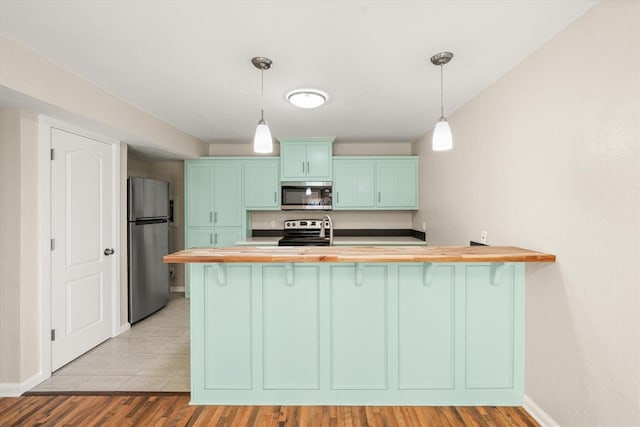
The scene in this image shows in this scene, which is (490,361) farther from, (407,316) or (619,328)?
(619,328)

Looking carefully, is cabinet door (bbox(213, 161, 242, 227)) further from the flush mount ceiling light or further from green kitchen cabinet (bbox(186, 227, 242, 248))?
the flush mount ceiling light

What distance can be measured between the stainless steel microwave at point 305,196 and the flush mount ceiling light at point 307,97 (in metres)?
1.88

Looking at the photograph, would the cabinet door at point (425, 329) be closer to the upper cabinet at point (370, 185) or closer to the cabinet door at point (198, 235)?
the upper cabinet at point (370, 185)

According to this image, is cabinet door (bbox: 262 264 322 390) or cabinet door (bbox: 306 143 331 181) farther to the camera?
cabinet door (bbox: 306 143 331 181)

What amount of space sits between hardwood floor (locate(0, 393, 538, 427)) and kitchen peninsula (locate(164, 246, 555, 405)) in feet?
0.21

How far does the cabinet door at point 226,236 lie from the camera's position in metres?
4.46

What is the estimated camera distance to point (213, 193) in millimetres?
4449

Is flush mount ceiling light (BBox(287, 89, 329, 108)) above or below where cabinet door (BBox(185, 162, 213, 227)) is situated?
above

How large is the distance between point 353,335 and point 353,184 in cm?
268

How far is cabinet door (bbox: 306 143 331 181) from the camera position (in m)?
4.38

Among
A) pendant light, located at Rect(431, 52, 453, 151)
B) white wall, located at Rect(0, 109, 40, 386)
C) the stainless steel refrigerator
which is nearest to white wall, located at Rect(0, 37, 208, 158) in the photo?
white wall, located at Rect(0, 109, 40, 386)

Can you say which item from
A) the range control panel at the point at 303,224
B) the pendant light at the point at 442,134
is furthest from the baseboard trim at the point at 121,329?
the pendant light at the point at 442,134

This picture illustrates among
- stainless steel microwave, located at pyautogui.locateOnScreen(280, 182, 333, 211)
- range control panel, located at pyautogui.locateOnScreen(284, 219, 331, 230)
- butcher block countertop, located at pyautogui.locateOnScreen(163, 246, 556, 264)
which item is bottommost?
butcher block countertop, located at pyautogui.locateOnScreen(163, 246, 556, 264)

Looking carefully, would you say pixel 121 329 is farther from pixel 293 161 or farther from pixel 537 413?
pixel 537 413
